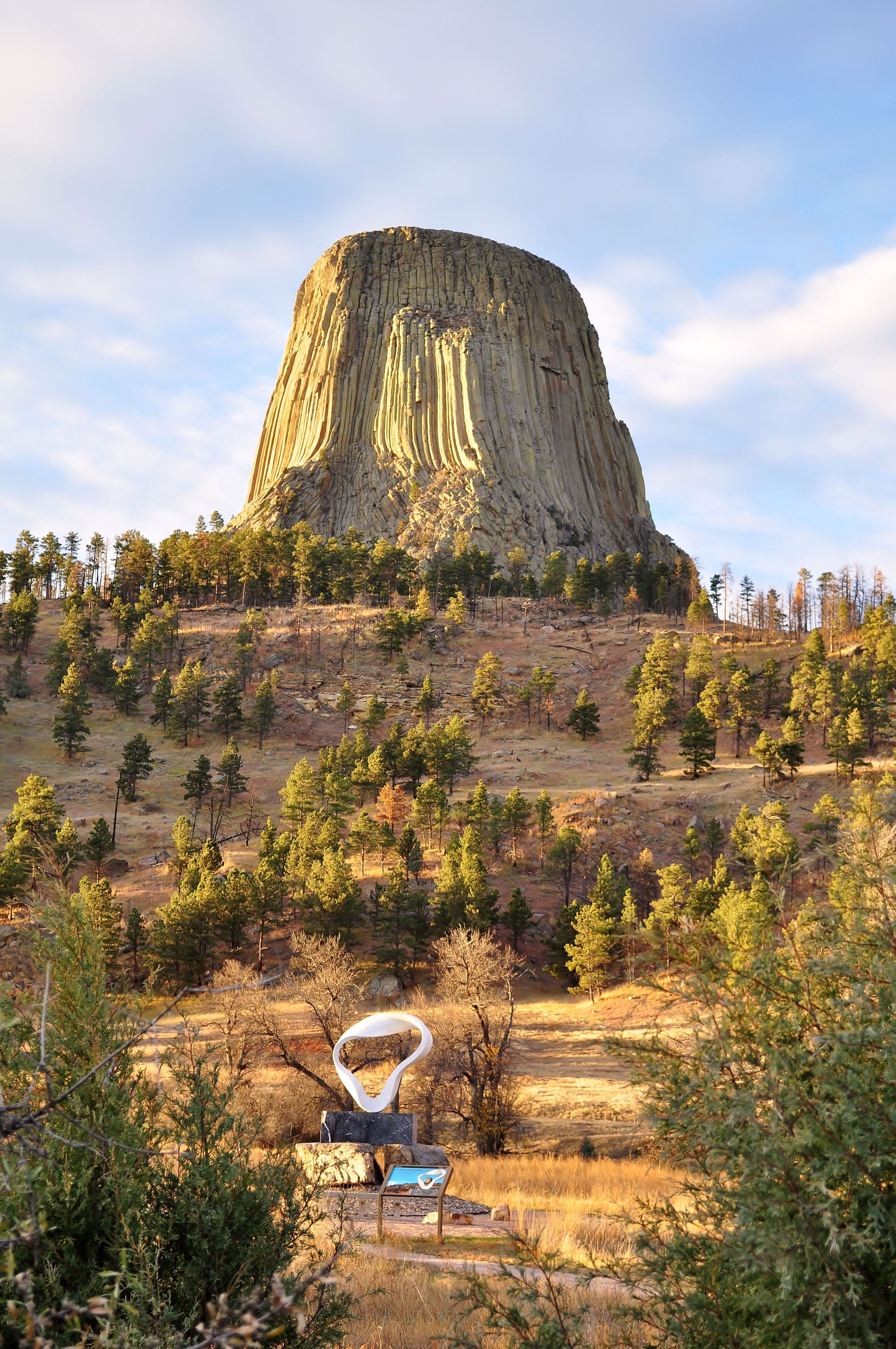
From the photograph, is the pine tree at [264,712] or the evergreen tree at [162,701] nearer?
the pine tree at [264,712]

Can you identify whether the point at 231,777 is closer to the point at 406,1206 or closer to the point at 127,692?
the point at 127,692

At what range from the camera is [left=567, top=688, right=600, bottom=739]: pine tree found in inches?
3204

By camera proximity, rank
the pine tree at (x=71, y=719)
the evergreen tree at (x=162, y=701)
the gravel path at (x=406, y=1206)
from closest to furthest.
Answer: the gravel path at (x=406, y=1206), the pine tree at (x=71, y=719), the evergreen tree at (x=162, y=701)

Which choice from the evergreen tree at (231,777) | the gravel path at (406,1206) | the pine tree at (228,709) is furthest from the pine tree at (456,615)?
the gravel path at (406,1206)

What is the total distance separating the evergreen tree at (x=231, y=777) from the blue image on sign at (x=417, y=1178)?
5140 centimetres

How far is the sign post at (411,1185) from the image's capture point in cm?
1420

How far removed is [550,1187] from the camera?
18.3m

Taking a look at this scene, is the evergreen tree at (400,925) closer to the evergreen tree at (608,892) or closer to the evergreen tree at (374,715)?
the evergreen tree at (608,892)

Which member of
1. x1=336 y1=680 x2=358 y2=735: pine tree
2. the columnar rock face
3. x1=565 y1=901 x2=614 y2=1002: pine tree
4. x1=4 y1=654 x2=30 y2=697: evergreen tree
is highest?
the columnar rock face

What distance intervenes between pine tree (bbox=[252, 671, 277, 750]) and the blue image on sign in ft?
209

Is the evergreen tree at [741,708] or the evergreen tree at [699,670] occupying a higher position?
the evergreen tree at [699,670]

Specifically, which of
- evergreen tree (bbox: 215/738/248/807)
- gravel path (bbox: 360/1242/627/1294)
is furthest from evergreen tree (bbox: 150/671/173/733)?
gravel path (bbox: 360/1242/627/1294)

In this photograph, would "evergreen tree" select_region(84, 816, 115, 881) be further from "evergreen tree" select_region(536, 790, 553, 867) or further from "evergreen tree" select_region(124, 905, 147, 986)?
→ "evergreen tree" select_region(536, 790, 553, 867)

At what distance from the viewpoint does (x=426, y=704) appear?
80000 mm
